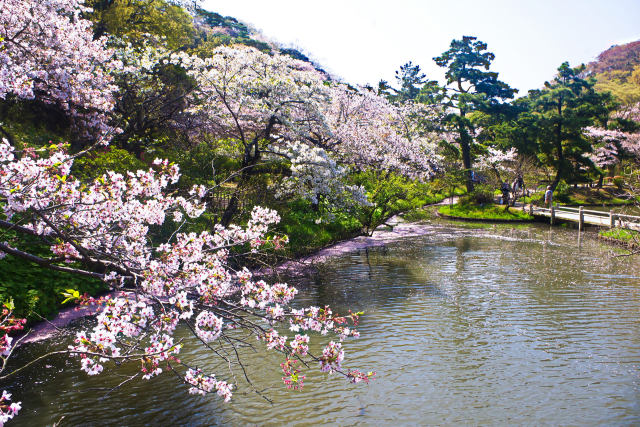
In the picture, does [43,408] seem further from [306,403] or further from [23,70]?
[23,70]

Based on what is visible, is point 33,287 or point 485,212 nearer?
point 33,287

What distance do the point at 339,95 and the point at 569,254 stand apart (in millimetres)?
13009

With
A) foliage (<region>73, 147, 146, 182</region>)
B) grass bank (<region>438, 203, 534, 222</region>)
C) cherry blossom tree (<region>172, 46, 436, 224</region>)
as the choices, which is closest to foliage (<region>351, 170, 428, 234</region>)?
cherry blossom tree (<region>172, 46, 436, 224</region>)

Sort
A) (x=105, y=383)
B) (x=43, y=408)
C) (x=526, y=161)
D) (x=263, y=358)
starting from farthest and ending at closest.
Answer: (x=526, y=161)
(x=263, y=358)
(x=105, y=383)
(x=43, y=408)

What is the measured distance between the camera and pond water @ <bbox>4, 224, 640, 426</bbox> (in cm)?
625

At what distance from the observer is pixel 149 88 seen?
17969 mm

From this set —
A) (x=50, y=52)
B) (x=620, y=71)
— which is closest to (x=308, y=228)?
(x=50, y=52)

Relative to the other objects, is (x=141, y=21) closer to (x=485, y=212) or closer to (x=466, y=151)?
(x=485, y=212)

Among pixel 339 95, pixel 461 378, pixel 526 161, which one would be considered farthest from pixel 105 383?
pixel 526 161

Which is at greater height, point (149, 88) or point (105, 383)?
point (149, 88)

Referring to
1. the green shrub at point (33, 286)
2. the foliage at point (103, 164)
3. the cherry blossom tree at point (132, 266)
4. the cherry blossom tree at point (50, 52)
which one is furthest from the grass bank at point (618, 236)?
the cherry blossom tree at point (50, 52)

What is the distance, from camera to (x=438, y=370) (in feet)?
24.9

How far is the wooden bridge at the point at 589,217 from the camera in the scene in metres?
19.4

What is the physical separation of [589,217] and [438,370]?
20141 mm
